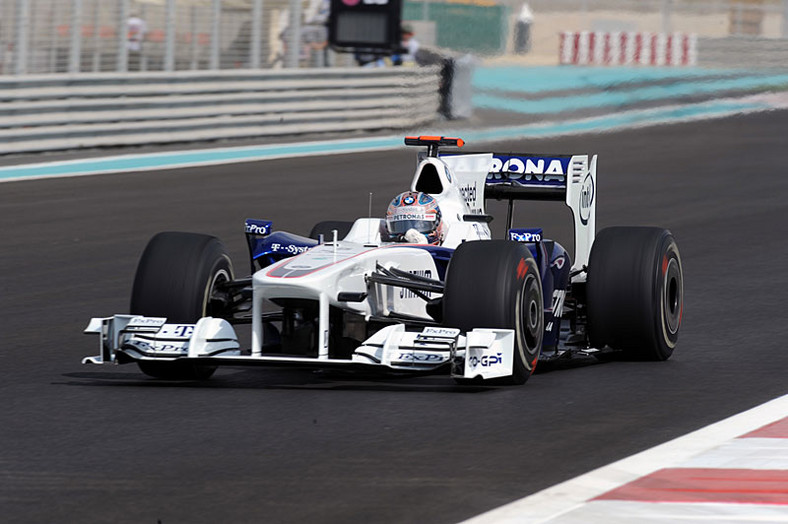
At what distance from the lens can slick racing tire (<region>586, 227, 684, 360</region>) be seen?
29.8 ft

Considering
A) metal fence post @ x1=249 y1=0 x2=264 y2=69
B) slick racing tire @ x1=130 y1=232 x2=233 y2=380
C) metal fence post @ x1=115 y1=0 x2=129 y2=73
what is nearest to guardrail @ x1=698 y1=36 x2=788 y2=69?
metal fence post @ x1=249 y1=0 x2=264 y2=69

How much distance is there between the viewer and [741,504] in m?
5.88

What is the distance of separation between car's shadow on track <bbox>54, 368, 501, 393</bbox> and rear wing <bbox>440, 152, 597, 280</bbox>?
5.62 ft

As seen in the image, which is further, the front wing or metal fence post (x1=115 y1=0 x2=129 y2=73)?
metal fence post (x1=115 y1=0 x2=129 y2=73)

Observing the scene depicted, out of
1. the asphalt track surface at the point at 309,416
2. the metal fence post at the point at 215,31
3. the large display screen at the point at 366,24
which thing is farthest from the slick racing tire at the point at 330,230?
the large display screen at the point at 366,24

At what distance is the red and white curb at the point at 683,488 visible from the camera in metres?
5.67

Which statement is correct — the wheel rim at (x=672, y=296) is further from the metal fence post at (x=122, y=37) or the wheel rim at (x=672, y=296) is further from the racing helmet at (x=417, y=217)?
the metal fence post at (x=122, y=37)

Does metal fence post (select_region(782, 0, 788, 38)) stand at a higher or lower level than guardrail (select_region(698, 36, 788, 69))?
higher

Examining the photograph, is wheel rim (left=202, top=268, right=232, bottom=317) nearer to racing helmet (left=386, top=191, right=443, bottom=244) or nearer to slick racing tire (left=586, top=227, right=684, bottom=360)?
racing helmet (left=386, top=191, right=443, bottom=244)

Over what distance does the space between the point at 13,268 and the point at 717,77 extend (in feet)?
99.6

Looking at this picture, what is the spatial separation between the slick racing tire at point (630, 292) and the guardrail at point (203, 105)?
13.5 m

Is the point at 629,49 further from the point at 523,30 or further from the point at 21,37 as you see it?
the point at 21,37

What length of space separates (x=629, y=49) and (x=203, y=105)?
21164 mm

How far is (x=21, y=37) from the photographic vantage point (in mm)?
21938
